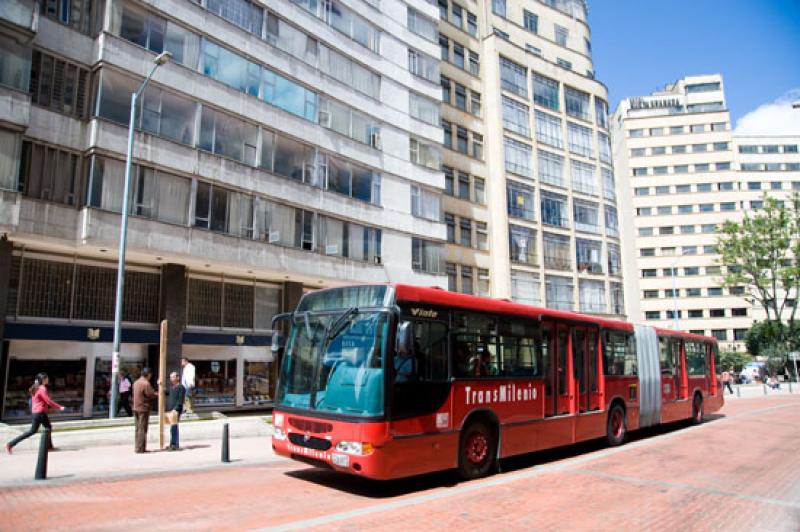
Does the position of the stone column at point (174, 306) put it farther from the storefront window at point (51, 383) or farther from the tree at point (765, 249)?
the tree at point (765, 249)

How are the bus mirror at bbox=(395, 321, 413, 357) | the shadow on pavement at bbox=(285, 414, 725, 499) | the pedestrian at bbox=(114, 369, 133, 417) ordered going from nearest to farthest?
the bus mirror at bbox=(395, 321, 413, 357)
the shadow on pavement at bbox=(285, 414, 725, 499)
the pedestrian at bbox=(114, 369, 133, 417)

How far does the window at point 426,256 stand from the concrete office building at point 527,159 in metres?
2.81

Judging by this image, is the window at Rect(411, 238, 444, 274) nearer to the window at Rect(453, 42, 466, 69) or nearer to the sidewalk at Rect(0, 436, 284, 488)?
the window at Rect(453, 42, 466, 69)

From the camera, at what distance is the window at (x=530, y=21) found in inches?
1839

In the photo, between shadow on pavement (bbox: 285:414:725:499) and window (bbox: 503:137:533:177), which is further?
window (bbox: 503:137:533:177)

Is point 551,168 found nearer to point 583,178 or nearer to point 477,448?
point 583,178

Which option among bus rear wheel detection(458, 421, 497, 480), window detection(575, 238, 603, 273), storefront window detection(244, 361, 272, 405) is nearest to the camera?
bus rear wheel detection(458, 421, 497, 480)

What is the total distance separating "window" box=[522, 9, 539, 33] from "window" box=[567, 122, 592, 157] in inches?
340

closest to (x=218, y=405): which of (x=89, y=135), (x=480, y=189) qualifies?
(x=89, y=135)

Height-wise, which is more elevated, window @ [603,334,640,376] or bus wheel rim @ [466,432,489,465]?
window @ [603,334,640,376]

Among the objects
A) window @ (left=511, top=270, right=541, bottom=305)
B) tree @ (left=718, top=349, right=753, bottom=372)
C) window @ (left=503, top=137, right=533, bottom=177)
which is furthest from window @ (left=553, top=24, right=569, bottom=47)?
tree @ (left=718, top=349, right=753, bottom=372)

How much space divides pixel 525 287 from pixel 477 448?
3125 cm

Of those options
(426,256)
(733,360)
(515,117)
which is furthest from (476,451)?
(733,360)

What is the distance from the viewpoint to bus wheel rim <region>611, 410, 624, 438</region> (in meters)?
14.1
